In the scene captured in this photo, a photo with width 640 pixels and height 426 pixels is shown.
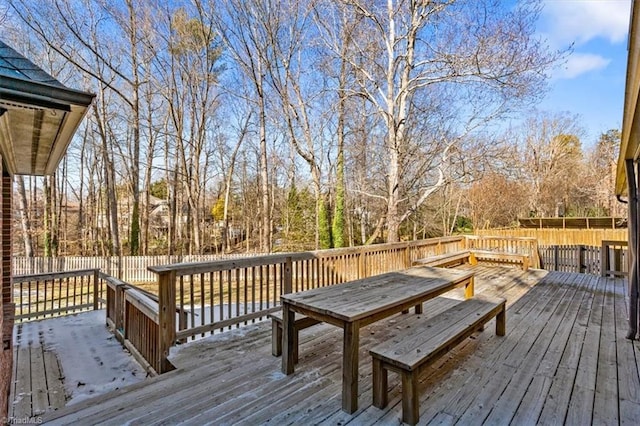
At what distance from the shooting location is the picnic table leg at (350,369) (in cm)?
227

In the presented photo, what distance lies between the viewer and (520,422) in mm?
2143

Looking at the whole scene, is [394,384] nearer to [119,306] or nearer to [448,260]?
[119,306]

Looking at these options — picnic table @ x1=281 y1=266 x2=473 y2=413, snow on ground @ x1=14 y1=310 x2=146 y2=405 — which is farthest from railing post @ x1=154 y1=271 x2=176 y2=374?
picnic table @ x1=281 y1=266 x2=473 y2=413

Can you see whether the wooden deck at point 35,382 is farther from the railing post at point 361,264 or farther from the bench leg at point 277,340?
the railing post at point 361,264

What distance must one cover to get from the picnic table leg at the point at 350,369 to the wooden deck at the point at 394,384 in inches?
2.7

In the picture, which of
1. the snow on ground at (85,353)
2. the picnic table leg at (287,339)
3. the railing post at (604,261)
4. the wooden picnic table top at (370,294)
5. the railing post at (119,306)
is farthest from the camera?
the railing post at (604,261)

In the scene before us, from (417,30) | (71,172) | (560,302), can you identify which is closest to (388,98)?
(417,30)

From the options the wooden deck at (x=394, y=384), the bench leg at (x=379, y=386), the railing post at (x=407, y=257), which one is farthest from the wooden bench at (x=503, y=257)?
the bench leg at (x=379, y=386)

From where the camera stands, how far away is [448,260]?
25.0 feet

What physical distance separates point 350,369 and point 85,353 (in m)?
4.20

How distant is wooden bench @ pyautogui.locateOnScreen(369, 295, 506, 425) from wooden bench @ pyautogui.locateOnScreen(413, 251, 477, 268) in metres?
4.03

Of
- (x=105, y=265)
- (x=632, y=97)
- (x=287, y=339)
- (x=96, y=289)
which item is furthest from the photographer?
(x=105, y=265)

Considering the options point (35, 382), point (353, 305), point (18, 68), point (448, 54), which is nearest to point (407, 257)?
point (353, 305)

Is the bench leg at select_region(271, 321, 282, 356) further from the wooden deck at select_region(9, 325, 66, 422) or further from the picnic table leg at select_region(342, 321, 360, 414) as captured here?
the wooden deck at select_region(9, 325, 66, 422)
